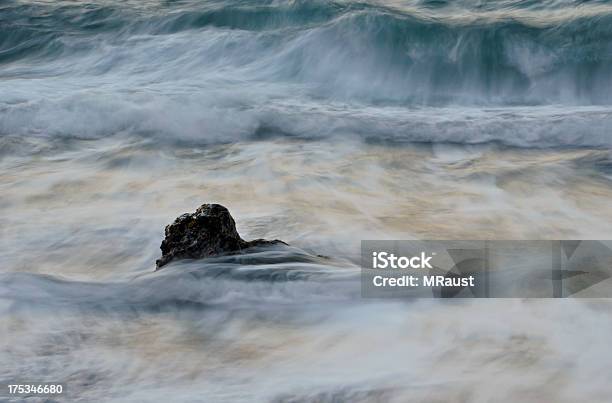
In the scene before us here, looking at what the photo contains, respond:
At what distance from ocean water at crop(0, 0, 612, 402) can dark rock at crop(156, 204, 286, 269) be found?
0.22ft

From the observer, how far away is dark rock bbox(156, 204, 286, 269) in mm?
3553

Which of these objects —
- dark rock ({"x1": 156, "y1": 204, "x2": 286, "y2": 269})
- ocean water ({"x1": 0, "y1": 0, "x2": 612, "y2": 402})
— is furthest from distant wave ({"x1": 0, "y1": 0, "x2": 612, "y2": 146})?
dark rock ({"x1": 156, "y1": 204, "x2": 286, "y2": 269})

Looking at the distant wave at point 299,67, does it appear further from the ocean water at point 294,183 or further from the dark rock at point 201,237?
the dark rock at point 201,237

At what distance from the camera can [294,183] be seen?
5465 millimetres

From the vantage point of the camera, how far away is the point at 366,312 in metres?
3.42

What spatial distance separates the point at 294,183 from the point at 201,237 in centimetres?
191

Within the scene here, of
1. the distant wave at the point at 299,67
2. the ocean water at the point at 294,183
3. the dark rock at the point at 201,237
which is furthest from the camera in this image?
the distant wave at the point at 299,67

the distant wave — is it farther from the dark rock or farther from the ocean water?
the dark rock

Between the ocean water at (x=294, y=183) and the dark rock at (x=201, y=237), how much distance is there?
0.22ft

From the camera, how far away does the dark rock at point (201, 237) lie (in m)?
3.55

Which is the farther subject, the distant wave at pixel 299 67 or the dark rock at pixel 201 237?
the distant wave at pixel 299 67

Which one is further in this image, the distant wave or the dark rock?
the distant wave

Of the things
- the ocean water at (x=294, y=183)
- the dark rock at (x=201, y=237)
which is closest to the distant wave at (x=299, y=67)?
the ocean water at (x=294, y=183)

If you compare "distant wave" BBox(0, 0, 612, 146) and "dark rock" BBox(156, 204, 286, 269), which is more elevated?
"distant wave" BBox(0, 0, 612, 146)
